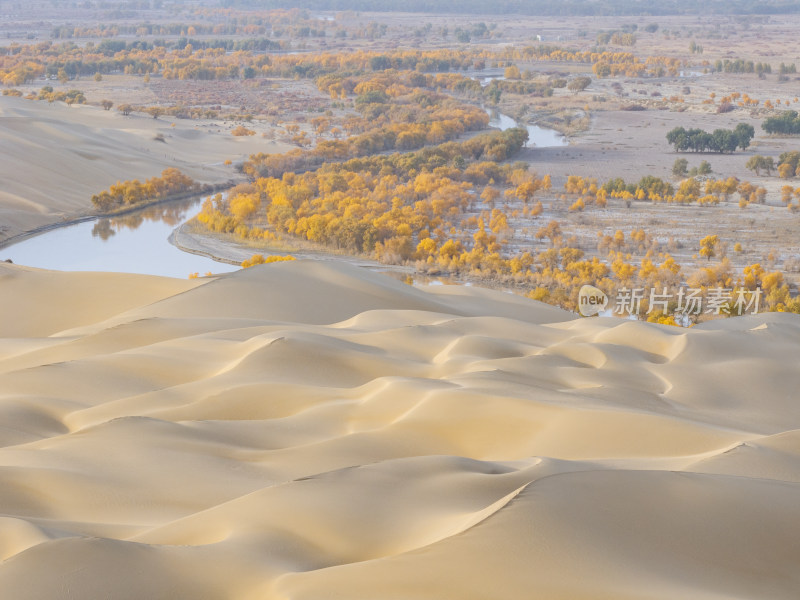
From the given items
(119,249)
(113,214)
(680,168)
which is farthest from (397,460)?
(680,168)

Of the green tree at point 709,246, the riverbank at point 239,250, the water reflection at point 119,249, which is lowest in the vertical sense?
the water reflection at point 119,249

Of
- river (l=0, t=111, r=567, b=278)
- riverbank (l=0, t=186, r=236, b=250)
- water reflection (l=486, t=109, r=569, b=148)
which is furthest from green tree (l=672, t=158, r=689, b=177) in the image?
river (l=0, t=111, r=567, b=278)

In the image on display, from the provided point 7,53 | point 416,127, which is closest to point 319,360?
point 416,127

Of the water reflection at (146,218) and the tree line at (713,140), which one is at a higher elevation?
the tree line at (713,140)

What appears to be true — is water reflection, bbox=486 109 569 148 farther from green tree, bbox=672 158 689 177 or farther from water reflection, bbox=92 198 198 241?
water reflection, bbox=92 198 198 241

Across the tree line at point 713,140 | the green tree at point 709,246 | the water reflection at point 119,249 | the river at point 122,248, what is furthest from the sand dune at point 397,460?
the tree line at point 713,140

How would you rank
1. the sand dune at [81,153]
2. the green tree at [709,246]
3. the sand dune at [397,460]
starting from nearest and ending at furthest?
the sand dune at [397,460]
the green tree at [709,246]
the sand dune at [81,153]

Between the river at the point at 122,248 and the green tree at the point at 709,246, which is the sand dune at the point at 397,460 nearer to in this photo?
the green tree at the point at 709,246
